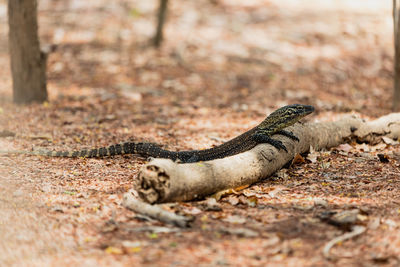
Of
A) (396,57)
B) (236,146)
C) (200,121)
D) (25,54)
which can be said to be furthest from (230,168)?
(25,54)

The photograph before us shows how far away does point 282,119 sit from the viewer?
637 centimetres

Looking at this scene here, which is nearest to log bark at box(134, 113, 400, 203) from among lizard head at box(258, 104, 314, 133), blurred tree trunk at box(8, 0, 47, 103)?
lizard head at box(258, 104, 314, 133)

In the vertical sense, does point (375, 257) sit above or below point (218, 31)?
below

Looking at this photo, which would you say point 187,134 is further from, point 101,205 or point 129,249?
point 129,249

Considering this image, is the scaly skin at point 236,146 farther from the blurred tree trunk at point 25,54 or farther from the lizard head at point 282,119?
the blurred tree trunk at point 25,54

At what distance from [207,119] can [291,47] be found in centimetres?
683

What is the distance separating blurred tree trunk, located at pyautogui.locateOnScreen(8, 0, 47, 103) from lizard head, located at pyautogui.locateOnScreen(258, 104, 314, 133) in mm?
6121

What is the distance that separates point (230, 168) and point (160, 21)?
10.1 m

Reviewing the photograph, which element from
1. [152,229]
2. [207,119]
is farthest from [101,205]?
[207,119]

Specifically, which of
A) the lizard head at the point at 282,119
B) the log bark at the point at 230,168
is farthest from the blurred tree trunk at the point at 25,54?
the log bark at the point at 230,168

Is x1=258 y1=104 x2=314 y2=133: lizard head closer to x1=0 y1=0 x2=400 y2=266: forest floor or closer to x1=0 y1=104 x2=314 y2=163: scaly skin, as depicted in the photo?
x1=0 y1=104 x2=314 y2=163: scaly skin

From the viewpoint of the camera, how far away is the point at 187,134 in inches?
326

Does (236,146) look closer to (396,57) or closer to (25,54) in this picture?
(396,57)

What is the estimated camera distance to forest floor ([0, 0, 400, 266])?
3820 mm
